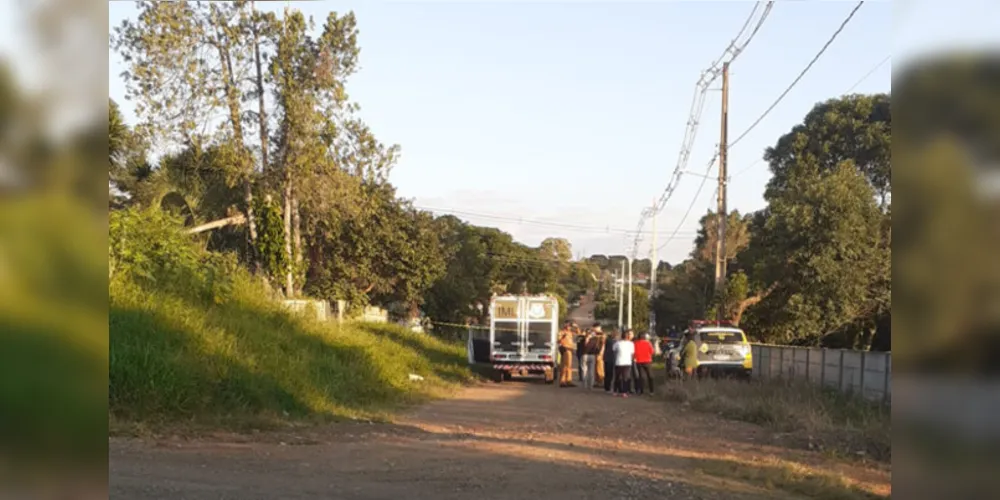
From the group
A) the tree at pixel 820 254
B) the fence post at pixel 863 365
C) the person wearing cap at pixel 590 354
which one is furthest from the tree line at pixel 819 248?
the person wearing cap at pixel 590 354

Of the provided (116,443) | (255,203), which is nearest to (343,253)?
(255,203)

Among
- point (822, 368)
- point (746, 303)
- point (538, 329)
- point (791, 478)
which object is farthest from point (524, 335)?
point (791, 478)

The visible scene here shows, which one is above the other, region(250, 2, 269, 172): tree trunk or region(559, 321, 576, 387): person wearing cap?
region(250, 2, 269, 172): tree trunk

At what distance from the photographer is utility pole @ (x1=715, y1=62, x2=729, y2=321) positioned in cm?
2577

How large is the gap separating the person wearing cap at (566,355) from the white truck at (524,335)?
1031 mm

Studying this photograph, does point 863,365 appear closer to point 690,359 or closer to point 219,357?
point 690,359

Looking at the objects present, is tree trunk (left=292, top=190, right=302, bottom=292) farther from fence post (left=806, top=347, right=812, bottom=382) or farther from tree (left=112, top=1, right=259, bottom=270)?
fence post (left=806, top=347, right=812, bottom=382)

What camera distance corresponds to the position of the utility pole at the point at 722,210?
25.8 metres

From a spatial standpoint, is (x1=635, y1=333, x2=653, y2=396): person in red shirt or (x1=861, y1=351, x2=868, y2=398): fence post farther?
(x1=635, y1=333, x2=653, y2=396): person in red shirt

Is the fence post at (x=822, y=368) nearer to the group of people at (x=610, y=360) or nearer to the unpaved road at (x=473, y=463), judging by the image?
the group of people at (x=610, y=360)

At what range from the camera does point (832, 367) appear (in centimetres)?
1770

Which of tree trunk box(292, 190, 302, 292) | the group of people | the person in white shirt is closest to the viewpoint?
the person in white shirt

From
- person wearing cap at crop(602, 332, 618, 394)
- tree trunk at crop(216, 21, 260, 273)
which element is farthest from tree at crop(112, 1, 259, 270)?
person wearing cap at crop(602, 332, 618, 394)

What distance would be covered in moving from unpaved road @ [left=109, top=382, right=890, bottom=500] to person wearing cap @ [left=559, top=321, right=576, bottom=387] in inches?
434
